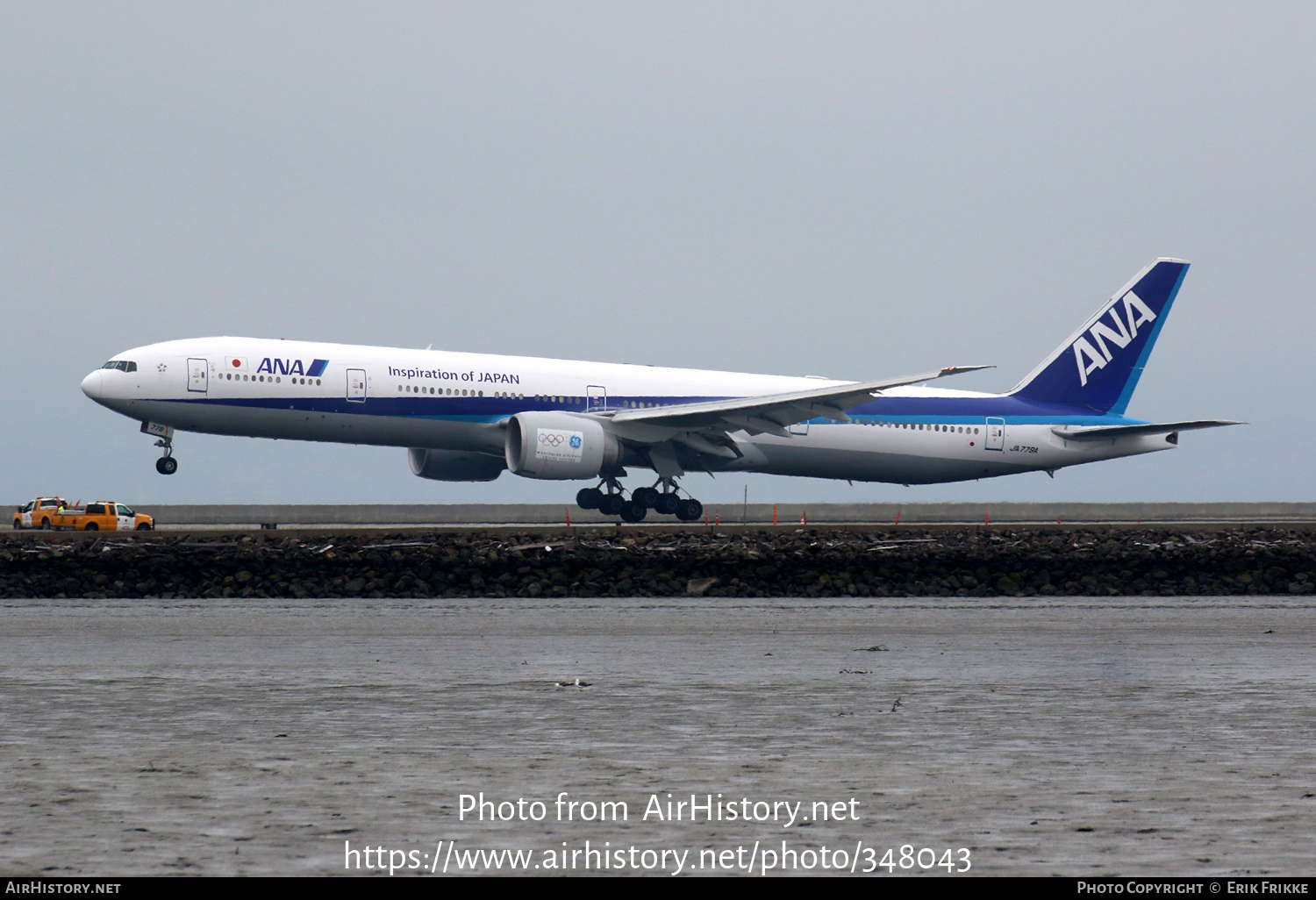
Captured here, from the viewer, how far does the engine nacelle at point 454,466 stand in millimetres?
41938

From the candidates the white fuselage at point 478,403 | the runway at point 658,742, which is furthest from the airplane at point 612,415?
the runway at point 658,742

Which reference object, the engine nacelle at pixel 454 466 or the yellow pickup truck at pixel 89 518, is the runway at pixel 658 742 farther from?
the yellow pickup truck at pixel 89 518

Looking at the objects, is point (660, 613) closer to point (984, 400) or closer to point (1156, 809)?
point (1156, 809)

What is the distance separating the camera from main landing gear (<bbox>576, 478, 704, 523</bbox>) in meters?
40.6

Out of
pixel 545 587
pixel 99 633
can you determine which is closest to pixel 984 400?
pixel 545 587

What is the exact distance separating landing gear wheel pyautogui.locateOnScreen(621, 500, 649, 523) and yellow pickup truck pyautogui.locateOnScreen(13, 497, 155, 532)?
19.2m

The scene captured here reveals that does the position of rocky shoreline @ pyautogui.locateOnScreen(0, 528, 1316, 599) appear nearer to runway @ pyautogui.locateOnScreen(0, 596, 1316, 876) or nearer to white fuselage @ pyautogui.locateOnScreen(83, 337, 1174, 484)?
runway @ pyautogui.locateOnScreen(0, 596, 1316, 876)

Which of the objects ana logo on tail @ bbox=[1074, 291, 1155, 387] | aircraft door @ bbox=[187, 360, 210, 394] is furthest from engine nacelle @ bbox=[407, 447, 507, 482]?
ana logo on tail @ bbox=[1074, 291, 1155, 387]

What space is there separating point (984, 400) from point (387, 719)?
123ft

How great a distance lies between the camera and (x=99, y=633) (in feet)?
58.7

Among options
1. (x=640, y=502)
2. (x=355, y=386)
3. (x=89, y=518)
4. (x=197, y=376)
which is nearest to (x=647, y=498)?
(x=640, y=502)

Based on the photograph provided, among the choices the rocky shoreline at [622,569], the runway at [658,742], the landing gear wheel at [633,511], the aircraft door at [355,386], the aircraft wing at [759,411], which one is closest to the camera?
the runway at [658,742]

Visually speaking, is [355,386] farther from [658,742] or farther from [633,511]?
[658,742]

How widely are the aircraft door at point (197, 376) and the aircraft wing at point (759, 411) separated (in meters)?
10.8
